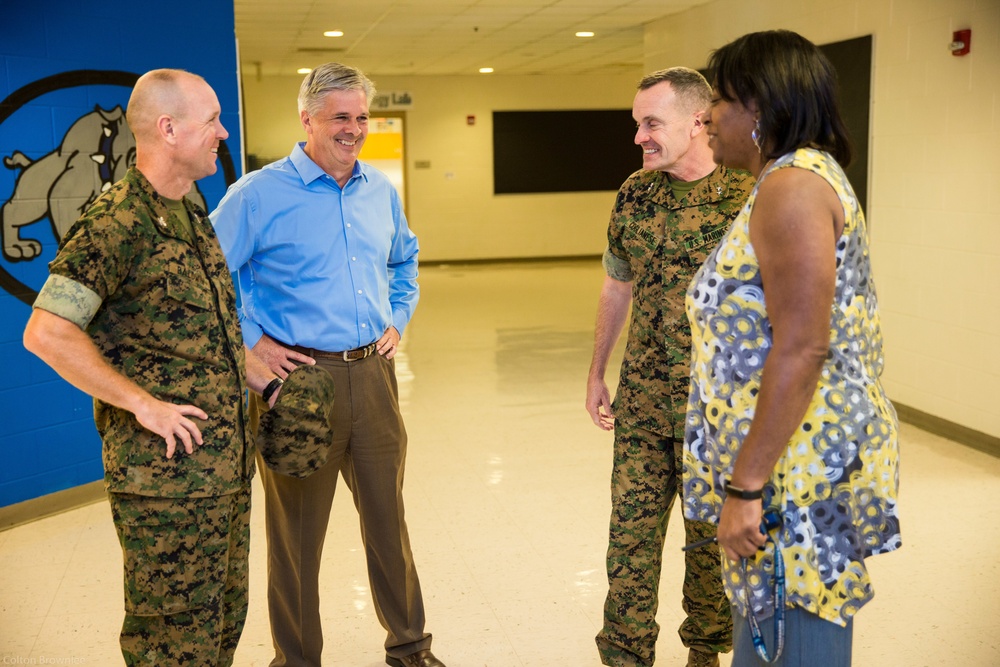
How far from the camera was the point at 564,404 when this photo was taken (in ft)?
19.4

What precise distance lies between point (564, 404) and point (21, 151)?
10.8 feet

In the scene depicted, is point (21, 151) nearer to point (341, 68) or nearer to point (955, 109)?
point (341, 68)

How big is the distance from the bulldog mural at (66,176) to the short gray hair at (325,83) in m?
2.07

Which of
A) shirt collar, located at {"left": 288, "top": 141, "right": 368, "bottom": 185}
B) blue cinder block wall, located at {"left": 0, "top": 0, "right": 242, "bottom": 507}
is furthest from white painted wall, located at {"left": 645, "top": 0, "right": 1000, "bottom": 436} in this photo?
blue cinder block wall, located at {"left": 0, "top": 0, "right": 242, "bottom": 507}

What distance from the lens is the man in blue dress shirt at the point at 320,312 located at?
248cm

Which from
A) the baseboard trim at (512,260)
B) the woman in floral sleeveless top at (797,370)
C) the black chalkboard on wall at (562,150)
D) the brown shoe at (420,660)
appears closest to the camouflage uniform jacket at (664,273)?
the woman in floral sleeveless top at (797,370)

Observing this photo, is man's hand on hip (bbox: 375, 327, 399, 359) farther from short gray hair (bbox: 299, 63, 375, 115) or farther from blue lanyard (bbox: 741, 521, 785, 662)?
blue lanyard (bbox: 741, 521, 785, 662)

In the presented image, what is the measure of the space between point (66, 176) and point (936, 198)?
4444 millimetres

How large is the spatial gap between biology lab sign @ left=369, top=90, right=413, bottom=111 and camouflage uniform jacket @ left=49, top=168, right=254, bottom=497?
41.2 feet

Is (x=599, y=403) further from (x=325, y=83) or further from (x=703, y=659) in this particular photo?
(x=325, y=83)

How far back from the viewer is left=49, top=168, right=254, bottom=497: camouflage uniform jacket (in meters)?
1.81

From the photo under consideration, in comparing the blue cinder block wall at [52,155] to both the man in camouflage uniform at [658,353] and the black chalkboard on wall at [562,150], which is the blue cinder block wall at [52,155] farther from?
the black chalkboard on wall at [562,150]

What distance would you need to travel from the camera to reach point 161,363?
6.13 feet

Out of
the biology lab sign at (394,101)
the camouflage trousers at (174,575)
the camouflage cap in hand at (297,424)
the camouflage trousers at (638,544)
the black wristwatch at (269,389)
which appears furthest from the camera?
the biology lab sign at (394,101)
